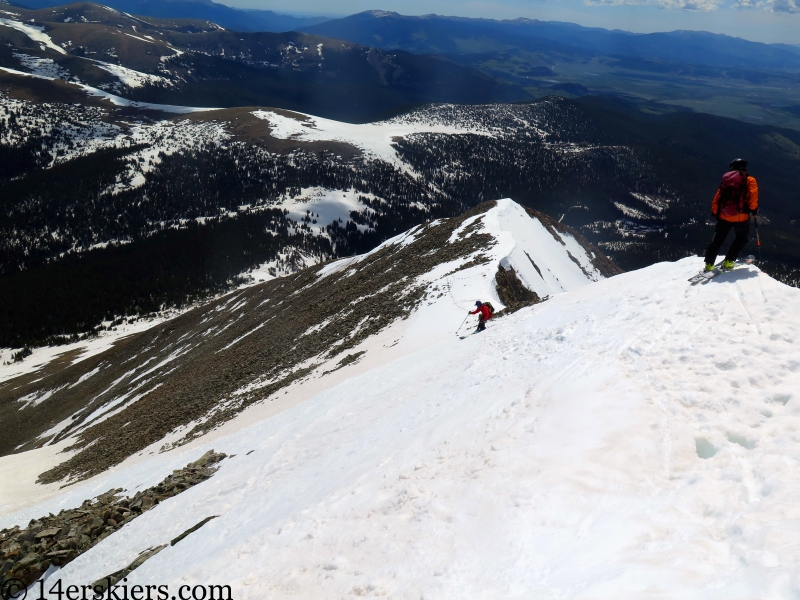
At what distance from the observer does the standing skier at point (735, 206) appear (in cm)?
1348

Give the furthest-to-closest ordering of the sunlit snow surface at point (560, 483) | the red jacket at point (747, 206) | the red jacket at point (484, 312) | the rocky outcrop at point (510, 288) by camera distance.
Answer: the rocky outcrop at point (510, 288) < the red jacket at point (484, 312) < the red jacket at point (747, 206) < the sunlit snow surface at point (560, 483)

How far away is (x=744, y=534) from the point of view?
702cm

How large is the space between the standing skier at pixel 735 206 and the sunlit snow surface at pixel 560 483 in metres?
0.93

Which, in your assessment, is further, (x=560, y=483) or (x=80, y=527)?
(x=80, y=527)

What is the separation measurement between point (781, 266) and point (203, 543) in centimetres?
22848

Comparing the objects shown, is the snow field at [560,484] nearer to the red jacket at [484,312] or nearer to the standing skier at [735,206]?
the standing skier at [735,206]

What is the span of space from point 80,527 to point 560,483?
16585mm

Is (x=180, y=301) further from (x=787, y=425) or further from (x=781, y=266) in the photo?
(x=781, y=266)

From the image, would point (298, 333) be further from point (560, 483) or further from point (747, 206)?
point (747, 206)

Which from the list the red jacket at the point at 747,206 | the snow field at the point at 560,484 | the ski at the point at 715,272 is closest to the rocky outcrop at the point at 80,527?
the snow field at the point at 560,484

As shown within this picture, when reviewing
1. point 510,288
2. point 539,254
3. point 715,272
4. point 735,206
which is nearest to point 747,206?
point 735,206

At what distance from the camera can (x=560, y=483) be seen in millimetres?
9062

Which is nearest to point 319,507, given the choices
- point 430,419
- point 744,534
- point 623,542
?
point 430,419

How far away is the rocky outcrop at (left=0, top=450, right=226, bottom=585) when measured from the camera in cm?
1420
